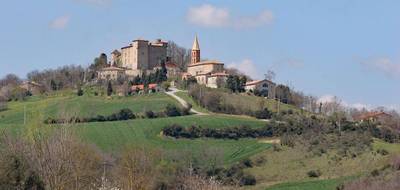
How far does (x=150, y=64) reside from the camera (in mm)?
121438

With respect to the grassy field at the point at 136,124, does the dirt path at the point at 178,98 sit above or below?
above

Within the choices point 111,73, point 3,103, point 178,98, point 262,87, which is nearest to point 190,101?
point 178,98

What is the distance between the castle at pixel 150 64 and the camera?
114m

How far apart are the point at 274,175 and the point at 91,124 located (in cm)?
2420

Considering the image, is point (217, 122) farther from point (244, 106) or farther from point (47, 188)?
point (47, 188)

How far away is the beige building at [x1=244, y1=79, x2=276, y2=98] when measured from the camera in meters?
103

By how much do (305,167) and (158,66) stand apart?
5953 centimetres

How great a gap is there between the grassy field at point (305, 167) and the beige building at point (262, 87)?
32.9 metres

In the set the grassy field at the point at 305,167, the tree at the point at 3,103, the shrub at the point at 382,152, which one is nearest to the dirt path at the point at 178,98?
the tree at the point at 3,103

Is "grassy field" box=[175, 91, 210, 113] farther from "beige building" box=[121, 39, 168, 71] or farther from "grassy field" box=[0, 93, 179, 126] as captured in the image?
"beige building" box=[121, 39, 168, 71]

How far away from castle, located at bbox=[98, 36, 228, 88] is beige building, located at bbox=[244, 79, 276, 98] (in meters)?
5.00

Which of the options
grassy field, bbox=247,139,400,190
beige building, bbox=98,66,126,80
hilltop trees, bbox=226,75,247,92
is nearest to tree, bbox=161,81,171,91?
hilltop trees, bbox=226,75,247,92

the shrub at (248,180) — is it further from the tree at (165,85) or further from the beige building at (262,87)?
the tree at (165,85)

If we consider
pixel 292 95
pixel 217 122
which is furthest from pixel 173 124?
pixel 292 95
